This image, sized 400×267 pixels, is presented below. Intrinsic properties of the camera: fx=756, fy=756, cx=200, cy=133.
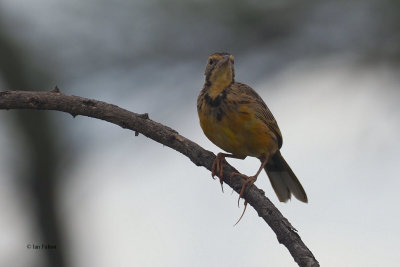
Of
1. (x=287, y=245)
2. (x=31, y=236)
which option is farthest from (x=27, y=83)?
(x=287, y=245)

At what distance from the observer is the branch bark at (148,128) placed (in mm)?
3119

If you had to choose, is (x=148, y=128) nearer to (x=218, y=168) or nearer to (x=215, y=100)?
(x=218, y=168)

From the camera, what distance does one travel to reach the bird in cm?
419

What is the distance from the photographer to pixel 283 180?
4930mm

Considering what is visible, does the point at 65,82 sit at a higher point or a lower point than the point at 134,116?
higher

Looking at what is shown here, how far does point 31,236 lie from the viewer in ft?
15.5

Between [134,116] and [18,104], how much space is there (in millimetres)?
502

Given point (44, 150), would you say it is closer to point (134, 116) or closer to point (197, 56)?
point (197, 56)

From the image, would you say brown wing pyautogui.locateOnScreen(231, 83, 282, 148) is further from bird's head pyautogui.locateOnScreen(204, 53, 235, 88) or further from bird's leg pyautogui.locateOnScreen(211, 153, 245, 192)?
bird's leg pyautogui.locateOnScreen(211, 153, 245, 192)

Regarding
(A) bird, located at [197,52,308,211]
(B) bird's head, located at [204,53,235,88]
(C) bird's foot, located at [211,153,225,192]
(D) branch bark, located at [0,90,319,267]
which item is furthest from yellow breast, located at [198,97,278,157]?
(D) branch bark, located at [0,90,319,267]

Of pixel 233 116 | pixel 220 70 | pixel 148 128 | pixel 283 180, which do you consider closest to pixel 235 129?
pixel 233 116

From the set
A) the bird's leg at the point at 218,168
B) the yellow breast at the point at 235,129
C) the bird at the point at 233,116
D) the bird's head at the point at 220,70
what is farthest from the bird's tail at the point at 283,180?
the bird's leg at the point at 218,168

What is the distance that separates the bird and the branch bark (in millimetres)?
422

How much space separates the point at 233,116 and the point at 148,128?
40.0 inches
